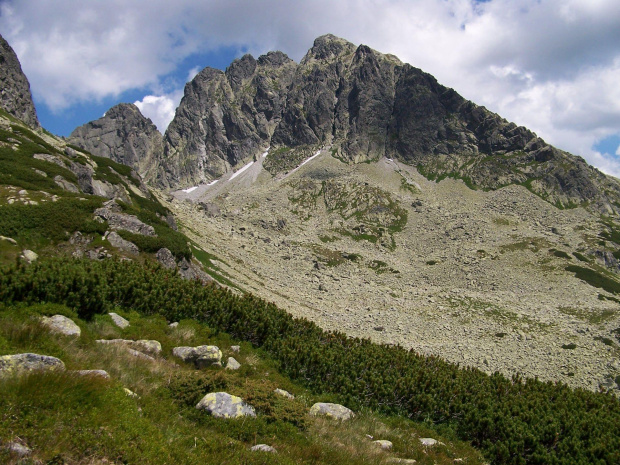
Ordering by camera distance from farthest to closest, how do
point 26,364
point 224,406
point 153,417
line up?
point 224,406 < point 153,417 < point 26,364

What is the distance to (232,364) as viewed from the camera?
36.1 ft

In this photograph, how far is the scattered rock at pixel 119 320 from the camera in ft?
35.9

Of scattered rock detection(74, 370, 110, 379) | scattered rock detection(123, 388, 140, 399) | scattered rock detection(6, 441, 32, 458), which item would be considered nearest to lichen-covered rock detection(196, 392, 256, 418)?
scattered rock detection(123, 388, 140, 399)

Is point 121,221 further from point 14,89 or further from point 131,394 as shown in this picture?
point 14,89

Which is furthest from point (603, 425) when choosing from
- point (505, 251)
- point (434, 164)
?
point (434, 164)

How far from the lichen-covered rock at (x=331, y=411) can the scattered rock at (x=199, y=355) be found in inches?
127

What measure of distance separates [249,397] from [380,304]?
49.3 meters

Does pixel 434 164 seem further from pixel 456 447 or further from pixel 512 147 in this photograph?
pixel 456 447

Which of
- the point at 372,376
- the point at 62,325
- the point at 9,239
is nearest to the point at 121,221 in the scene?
the point at 9,239

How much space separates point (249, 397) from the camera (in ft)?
26.8

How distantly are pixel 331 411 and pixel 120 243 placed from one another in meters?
18.9

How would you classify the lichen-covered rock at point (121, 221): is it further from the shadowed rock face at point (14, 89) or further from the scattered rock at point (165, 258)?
the shadowed rock face at point (14, 89)

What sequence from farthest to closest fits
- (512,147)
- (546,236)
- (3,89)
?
1. (512,147)
2. (546,236)
3. (3,89)

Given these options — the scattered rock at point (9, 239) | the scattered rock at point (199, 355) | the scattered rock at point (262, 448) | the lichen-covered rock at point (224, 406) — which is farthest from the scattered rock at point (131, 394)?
the scattered rock at point (9, 239)
